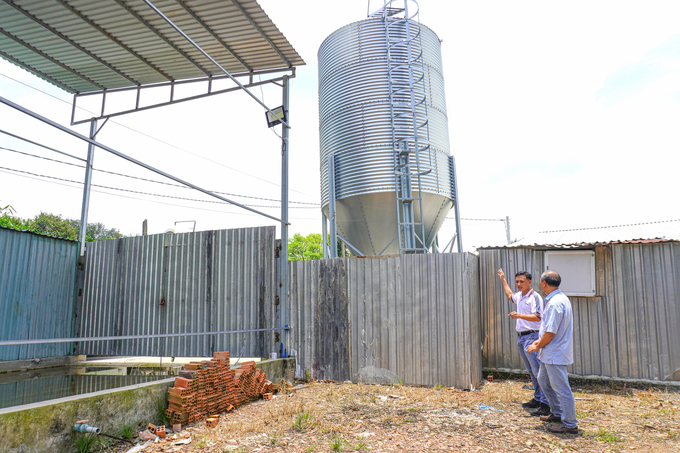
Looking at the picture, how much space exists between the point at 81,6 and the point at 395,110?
22.6 ft

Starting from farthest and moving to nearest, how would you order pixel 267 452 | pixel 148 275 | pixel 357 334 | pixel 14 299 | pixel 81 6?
pixel 148 275 < pixel 14 299 < pixel 357 334 < pixel 81 6 < pixel 267 452

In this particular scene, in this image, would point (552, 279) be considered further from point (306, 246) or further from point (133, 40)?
point (306, 246)

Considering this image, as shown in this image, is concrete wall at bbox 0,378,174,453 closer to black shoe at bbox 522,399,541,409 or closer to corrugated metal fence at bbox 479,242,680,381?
black shoe at bbox 522,399,541,409

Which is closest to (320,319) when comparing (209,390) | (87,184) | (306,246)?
(209,390)

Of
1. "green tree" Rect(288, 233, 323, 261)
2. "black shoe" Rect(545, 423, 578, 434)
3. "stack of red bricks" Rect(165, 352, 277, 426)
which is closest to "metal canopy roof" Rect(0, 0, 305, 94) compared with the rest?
"stack of red bricks" Rect(165, 352, 277, 426)

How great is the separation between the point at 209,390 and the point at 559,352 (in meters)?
4.19

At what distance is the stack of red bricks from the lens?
5188 millimetres

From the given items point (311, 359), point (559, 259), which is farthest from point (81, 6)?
point (559, 259)

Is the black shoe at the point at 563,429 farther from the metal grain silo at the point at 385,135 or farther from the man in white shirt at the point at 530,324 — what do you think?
the metal grain silo at the point at 385,135

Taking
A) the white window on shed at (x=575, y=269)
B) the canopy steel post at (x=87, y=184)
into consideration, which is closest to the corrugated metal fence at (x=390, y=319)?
the white window on shed at (x=575, y=269)

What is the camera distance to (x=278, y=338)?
7.75m

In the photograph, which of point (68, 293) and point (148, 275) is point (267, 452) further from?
point (68, 293)

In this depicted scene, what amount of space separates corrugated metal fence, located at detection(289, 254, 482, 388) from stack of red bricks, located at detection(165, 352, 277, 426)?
5.04 ft

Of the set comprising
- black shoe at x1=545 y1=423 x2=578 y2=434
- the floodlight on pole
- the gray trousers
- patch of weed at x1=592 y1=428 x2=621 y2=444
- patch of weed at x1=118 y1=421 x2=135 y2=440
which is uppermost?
the floodlight on pole
